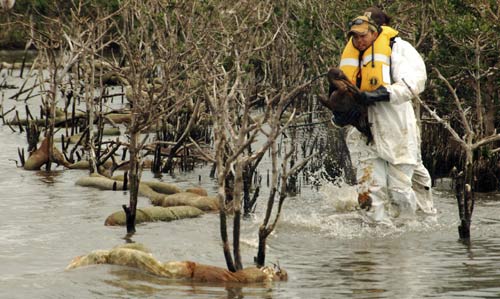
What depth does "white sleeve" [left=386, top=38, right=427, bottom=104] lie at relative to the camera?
12.9m

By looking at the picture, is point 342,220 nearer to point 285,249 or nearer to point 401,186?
point 401,186

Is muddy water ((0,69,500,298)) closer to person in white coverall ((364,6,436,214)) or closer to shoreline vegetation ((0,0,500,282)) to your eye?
person in white coverall ((364,6,436,214))

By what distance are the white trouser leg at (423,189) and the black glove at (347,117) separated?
2.96 ft

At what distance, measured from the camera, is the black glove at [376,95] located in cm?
1295

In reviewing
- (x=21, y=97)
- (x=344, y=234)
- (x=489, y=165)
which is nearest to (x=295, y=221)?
(x=344, y=234)

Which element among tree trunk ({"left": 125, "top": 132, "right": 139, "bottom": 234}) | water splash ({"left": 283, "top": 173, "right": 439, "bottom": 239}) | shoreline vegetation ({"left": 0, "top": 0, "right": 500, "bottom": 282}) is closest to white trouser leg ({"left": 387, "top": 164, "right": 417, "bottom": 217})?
water splash ({"left": 283, "top": 173, "right": 439, "bottom": 239})

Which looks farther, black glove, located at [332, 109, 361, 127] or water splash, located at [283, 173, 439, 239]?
water splash, located at [283, 173, 439, 239]

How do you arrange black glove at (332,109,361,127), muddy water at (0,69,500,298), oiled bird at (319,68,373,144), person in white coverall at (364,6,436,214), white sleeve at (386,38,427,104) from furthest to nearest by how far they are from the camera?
1. person in white coverall at (364,6,436,214)
2. black glove at (332,109,361,127)
3. oiled bird at (319,68,373,144)
4. white sleeve at (386,38,427,104)
5. muddy water at (0,69,500,298)

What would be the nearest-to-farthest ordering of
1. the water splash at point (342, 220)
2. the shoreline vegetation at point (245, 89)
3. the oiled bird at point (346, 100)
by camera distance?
the oiled bird at point (346, 100)
the water splash at point (342, 220)
the shoreline vegetation at point (245, 89)

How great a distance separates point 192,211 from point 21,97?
14.6 m

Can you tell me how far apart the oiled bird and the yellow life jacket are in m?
0.17

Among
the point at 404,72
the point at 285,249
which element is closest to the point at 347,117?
the point at 404,72

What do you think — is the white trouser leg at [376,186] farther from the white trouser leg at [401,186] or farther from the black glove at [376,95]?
the black glove at [376,95]

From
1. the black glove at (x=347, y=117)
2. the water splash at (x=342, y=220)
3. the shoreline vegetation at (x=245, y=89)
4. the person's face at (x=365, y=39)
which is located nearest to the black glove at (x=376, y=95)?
the black glove at (x=347, y=117)
